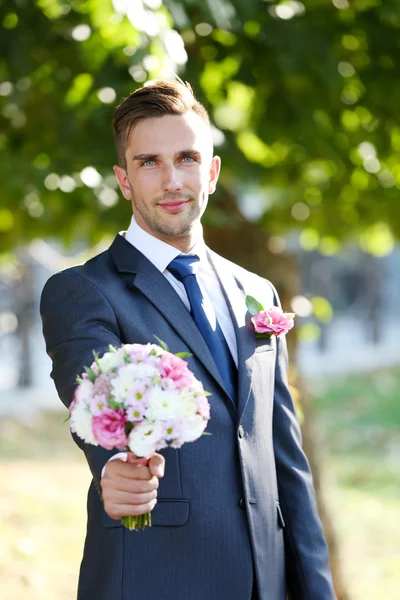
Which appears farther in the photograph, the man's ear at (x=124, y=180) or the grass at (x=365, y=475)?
the grass at (x=365, y=475)

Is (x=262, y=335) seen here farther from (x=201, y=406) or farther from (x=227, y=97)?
(x=227, y=97)

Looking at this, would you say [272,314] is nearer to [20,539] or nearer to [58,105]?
[58,105]

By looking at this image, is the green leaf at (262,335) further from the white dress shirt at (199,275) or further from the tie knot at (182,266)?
the tie knot at (182,266)

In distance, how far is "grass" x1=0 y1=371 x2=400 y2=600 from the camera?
730 centimetres

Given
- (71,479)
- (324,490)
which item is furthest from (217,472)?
(71,479)

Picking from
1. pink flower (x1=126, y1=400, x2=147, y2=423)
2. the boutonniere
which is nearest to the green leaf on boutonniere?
the boutonniere

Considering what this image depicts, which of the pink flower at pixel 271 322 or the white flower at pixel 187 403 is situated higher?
the pink flower at pixel 271 322

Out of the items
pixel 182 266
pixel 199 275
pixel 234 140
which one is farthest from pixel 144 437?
pixel 234 140

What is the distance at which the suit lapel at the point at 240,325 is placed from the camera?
2756mm

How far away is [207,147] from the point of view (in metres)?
2.82

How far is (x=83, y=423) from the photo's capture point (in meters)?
2.15

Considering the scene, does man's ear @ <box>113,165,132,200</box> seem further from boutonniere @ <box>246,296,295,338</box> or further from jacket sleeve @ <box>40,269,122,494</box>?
boutonniere @ <box>246,296,295,338</box>

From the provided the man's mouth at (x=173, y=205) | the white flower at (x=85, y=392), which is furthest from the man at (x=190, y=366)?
the white flower at (x=85, y=392)

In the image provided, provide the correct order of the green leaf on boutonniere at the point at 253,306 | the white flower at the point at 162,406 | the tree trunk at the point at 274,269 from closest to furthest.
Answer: the white flower at the point at 162,406 → the green leaf on boutonniere at the point at 253,306 → the tree trunk at the point at 274,269
